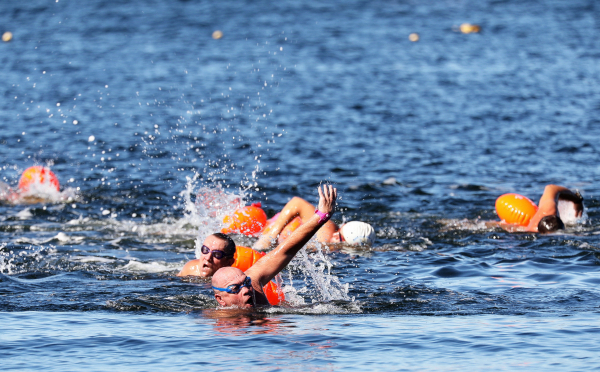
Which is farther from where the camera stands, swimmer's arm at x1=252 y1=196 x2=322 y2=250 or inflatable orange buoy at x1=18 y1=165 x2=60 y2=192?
inflatable orange buoy at x1=18 y1=165 x2=60 y2=192

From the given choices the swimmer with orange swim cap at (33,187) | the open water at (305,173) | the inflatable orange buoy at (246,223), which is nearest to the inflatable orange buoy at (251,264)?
the open water at (305,173)

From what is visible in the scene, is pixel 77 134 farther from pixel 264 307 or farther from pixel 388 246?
pixel 264 307

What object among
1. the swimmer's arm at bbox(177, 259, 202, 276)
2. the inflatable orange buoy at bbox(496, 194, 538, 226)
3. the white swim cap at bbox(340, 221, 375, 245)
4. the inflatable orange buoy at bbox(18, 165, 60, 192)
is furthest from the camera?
the inflatable orange buoy at bbox(18, 165, 60, 192)

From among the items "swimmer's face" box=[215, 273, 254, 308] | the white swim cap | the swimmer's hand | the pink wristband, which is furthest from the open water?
the swimmer's hand

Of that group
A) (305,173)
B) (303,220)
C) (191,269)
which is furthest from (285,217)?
(305,173)

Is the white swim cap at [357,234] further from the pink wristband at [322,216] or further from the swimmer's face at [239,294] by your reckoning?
the pink wristband at [322,216]

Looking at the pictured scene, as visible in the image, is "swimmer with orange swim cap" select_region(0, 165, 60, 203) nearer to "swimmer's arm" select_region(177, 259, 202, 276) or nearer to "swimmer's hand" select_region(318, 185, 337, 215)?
"swimmer's arm" select_region(177, 259, 202, 276)

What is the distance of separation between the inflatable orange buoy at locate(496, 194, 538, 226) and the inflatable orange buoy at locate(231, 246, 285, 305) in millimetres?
5874

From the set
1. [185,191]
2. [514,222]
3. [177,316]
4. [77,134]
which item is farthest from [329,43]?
[177,316]

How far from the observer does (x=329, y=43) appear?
3944 cm

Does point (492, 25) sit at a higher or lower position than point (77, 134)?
higher

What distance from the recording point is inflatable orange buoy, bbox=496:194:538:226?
1477 cm

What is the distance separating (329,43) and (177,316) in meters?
31.1

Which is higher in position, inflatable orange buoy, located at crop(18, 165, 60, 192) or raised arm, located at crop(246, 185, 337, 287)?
inflatable orange buoy, located at crop(18, 165, 60, 192)
